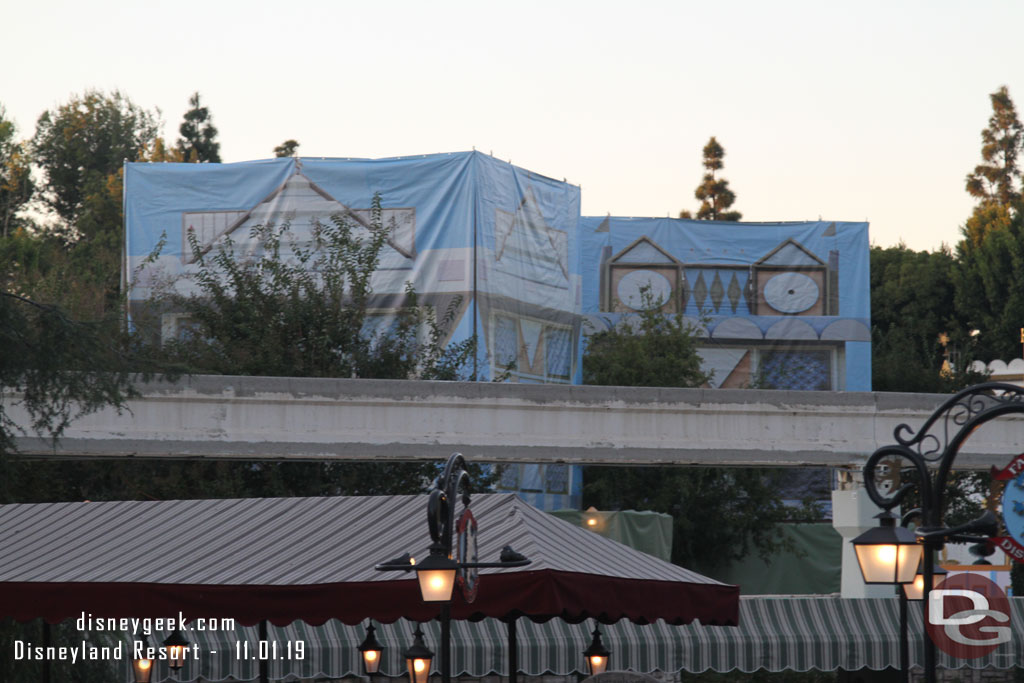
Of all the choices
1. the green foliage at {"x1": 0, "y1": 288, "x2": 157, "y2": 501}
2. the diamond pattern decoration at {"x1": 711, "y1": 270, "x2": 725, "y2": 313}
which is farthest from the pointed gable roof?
the green foliage at {"x1": 0, "y1": 288, "x2": 157, "y2": 501}

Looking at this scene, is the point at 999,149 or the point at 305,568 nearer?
the point at 305,568

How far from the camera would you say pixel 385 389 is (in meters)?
18.9

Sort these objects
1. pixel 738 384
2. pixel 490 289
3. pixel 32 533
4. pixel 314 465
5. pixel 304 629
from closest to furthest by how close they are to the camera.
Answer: pixel 32 533
pixel 304 629
pixel 314 465
pixel 490 289
pixel 738 384

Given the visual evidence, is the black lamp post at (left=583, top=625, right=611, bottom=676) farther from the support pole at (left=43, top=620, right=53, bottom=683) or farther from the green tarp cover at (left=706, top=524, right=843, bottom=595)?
the green tarp cover at (left=706, top=524, right=843, bottom=595)

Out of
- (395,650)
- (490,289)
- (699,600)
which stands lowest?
(395,650)

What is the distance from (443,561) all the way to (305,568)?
5.38ft

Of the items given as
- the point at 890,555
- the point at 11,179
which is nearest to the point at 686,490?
the point at 890,555

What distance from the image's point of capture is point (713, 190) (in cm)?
5891

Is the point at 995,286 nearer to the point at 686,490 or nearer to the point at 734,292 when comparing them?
the point at 734,292

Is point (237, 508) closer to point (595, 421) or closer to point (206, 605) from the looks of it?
point (206, 605)

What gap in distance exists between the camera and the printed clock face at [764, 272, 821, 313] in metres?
40.1

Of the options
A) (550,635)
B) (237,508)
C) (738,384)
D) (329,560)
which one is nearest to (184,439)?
(550,635)

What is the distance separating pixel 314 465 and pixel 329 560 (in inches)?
488

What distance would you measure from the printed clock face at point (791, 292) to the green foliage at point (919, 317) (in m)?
7.02
